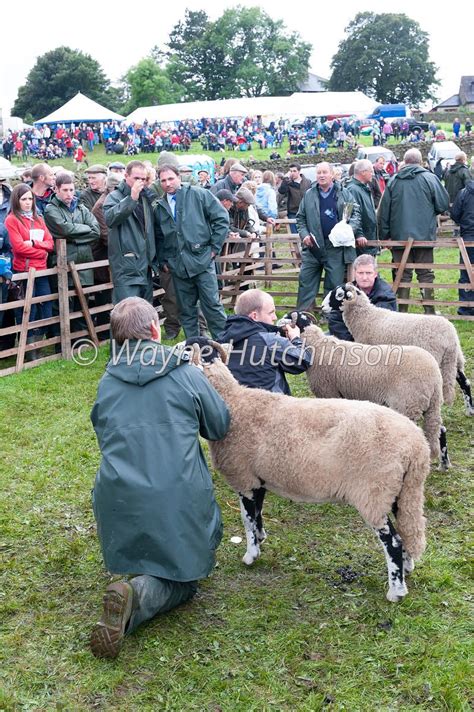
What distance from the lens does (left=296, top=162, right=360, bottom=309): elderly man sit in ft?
29.4

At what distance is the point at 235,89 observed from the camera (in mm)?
96438

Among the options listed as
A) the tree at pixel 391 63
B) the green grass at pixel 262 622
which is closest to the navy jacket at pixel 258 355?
the green grass at pixel 262 622

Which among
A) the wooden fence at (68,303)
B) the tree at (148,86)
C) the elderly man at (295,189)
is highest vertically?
the tree at (148,86)

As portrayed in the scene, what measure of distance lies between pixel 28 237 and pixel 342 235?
376 cm

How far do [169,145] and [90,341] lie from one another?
3996cm

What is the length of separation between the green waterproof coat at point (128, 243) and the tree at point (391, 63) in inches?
3567

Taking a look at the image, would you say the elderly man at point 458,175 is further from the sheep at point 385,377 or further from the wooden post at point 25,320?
the sheep at point 385,377

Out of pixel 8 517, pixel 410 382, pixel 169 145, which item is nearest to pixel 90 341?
pixel 8 517

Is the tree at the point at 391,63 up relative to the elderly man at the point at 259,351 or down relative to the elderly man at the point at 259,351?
up

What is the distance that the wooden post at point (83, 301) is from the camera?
8.80 m

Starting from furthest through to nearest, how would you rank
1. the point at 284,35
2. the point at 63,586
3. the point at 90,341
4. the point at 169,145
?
the point at 284,35 → the point at 169,145 → the point at 90,341 → the point at 63,586

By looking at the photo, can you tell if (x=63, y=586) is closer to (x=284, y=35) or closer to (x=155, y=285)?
(x=155, y=285)

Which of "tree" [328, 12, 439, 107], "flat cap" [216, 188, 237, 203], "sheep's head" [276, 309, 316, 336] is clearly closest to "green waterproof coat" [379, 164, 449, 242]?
"flat cap" [216, 188, 237, 203]

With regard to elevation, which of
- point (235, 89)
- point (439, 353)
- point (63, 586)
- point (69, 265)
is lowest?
point (63, 586)
